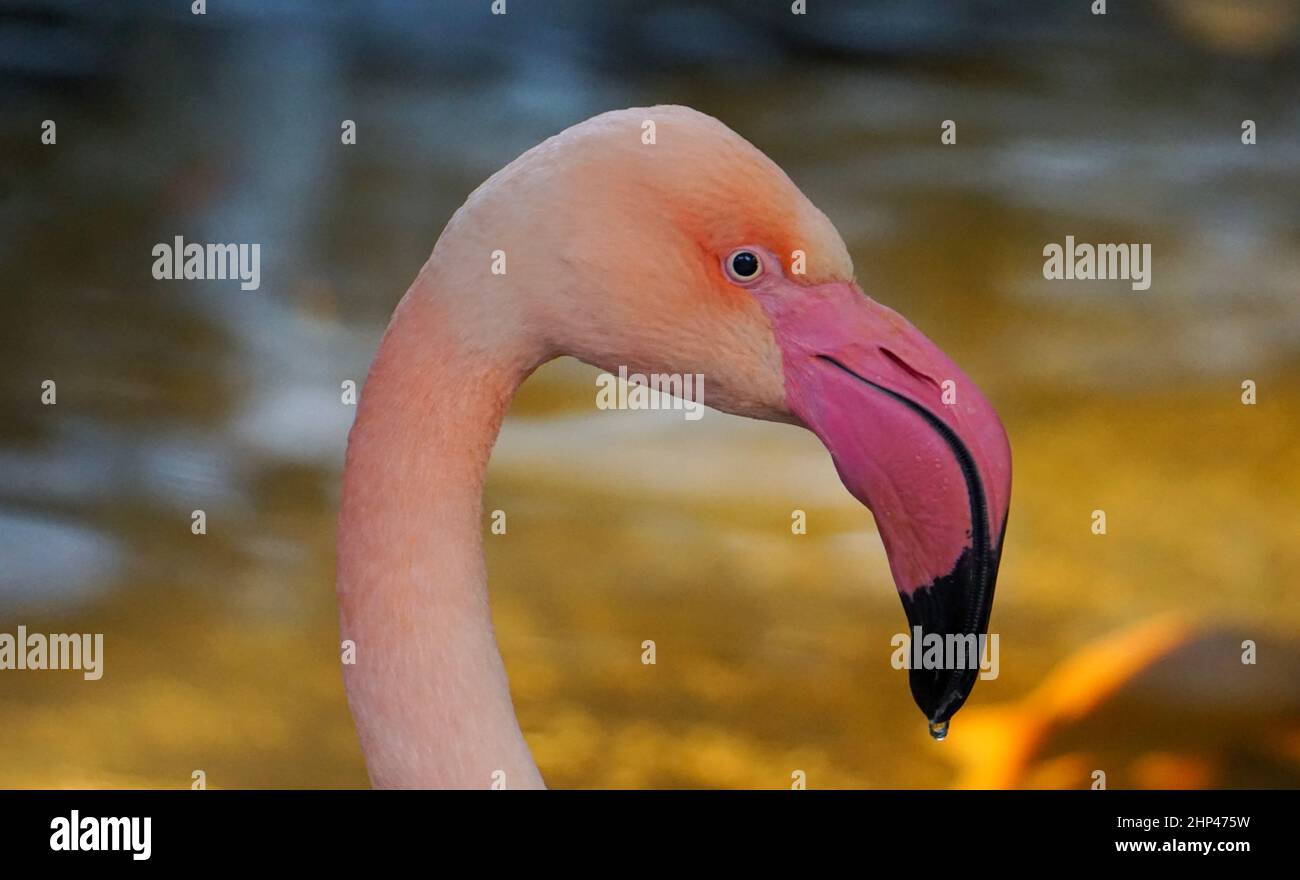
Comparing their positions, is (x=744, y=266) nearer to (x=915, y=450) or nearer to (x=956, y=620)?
(x=915, y=450)

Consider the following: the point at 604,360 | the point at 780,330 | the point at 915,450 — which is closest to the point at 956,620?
the point at 915,450

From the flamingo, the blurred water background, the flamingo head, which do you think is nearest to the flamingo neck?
the flamingo

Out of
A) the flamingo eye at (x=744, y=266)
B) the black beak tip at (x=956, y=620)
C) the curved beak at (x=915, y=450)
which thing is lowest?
the black beak tip at (x=956, y=620)

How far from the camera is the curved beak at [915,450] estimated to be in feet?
4.13

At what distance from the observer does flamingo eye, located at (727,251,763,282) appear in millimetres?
1294

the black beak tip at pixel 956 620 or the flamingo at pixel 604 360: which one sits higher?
the flamingo at pixel 604 360

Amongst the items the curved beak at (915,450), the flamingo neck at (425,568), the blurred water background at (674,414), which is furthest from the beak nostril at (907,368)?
the blurred water background at (674,414)

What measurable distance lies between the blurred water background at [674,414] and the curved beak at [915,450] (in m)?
2.51

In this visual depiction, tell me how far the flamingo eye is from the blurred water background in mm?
2546

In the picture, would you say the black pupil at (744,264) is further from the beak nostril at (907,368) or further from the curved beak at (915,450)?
the beak nostril at (907,368)

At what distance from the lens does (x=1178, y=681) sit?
375 cm

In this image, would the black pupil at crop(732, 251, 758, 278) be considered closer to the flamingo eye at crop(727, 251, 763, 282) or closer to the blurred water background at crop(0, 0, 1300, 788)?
the flamingo eye at crop(727, 251, 763, 282)

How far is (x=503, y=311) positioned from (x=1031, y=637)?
2.98m

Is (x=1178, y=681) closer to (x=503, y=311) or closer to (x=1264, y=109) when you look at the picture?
(x=1264, y=109)
